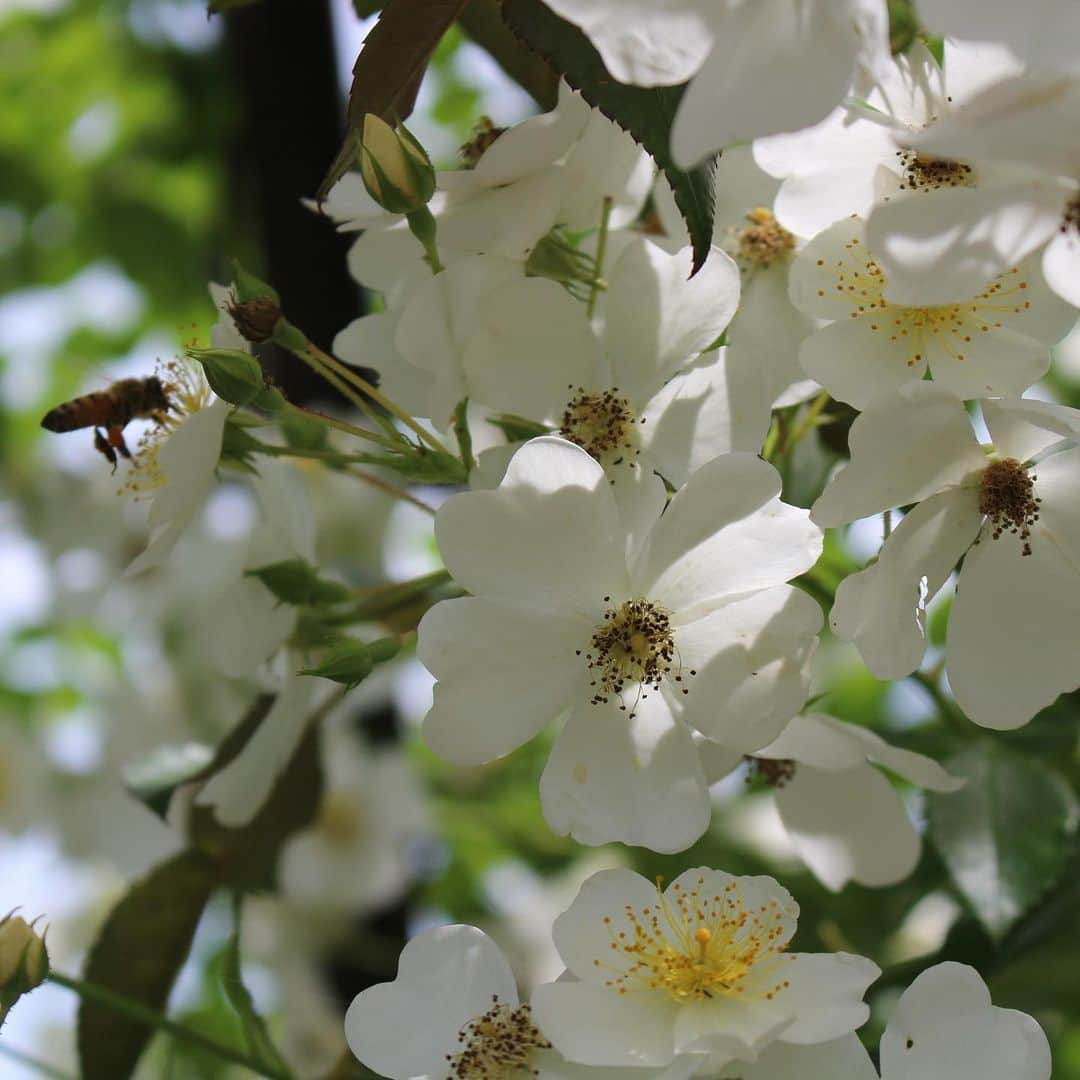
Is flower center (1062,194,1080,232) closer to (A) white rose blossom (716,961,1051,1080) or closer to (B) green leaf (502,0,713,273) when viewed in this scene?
(B) green leaf (502,0,713,273)

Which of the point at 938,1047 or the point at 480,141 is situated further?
the point at 480,141

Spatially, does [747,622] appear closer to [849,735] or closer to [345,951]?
[849,735]

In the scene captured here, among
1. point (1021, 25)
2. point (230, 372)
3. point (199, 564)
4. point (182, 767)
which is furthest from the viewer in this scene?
point (199, 564)

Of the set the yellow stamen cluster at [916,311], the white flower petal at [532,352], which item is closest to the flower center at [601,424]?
the white flower petal at [532,352]

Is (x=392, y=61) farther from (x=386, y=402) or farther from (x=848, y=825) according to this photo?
(x=848, y=825)

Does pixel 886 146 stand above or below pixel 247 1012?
above

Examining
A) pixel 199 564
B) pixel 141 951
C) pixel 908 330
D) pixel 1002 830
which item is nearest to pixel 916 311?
pixel 908 330
